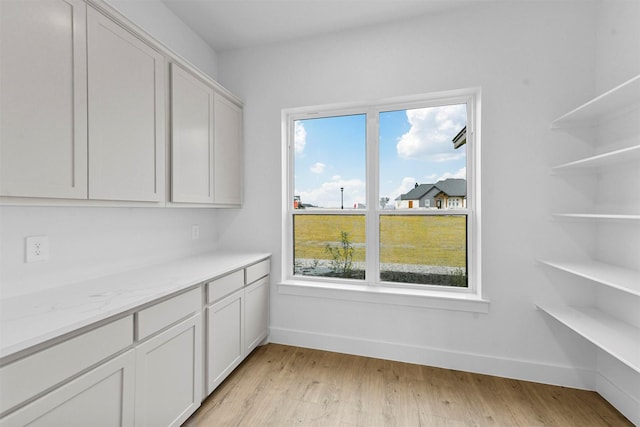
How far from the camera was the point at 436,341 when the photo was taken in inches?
92.0

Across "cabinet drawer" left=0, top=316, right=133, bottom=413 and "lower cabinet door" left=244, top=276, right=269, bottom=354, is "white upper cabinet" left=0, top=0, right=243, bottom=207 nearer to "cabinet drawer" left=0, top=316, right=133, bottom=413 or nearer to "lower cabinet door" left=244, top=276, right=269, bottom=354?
"cabinet drawer" left=0, top=316, right=133, bottom=413

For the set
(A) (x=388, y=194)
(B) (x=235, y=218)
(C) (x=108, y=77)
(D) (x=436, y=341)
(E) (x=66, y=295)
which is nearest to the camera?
(E) (x=66, y=295)

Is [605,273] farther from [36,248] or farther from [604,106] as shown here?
[36,248]

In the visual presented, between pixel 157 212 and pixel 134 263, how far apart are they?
1.38 ft

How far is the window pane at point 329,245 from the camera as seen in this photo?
2711 millimetres

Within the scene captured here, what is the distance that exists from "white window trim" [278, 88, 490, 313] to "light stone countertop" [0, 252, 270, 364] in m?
0.90

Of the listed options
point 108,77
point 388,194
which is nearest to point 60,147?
point 108,77

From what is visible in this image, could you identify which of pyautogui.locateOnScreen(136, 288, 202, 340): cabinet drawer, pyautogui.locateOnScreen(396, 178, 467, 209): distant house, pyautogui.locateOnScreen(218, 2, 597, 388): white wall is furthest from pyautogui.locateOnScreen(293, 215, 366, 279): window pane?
pyautogui.locateOnScreen(136, 288, 202, 340): cabinet drawer

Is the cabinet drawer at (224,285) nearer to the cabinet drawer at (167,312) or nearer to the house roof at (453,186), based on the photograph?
the cabinet drawer at (167,312)

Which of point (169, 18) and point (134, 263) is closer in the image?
point (134, 263)

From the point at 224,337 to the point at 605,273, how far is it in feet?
8.22

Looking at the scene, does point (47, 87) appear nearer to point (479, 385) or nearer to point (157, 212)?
point (157, 212)

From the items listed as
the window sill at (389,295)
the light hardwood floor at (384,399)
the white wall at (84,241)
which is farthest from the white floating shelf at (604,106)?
the white wall at (84,241)

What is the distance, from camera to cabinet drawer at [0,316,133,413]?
868mm
